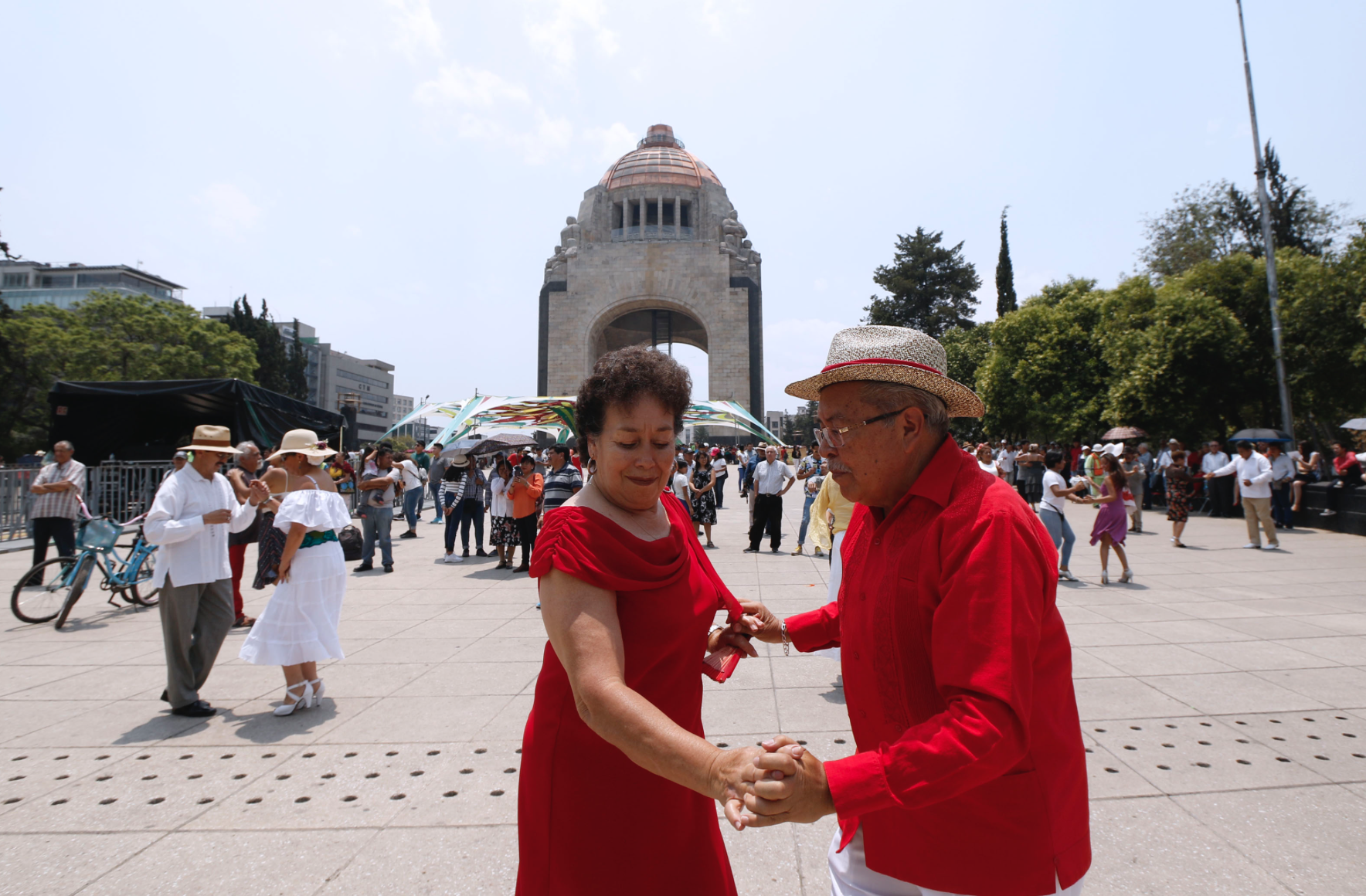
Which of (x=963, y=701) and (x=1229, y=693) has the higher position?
(x=963, y=701)

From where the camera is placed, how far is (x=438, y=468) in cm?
1620

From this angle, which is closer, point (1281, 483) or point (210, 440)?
point (210, 440)

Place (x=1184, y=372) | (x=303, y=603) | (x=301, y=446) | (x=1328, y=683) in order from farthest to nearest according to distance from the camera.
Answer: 1. (x=1184, y=372)
2. (x=301, y=446)
3. (x=1328, y=683)
4. (x=303, y=603)

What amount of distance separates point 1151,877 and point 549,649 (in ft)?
8.15

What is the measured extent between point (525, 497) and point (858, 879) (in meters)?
8.90

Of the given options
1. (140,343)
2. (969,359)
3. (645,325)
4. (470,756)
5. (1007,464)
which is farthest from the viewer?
(645,325)

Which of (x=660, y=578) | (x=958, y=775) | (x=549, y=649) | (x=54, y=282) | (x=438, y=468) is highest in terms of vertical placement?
(x=54, y=282)

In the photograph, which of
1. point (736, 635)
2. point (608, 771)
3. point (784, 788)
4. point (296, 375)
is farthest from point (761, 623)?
point (296, 375)

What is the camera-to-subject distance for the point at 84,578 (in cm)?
748

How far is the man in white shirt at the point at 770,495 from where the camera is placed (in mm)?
11586

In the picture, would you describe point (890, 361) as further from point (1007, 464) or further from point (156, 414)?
point (1007, 464)

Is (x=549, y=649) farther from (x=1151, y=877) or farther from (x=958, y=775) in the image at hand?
(x=1151, y=877)

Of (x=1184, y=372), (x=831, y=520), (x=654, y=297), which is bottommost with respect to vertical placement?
(x=831, y=520)

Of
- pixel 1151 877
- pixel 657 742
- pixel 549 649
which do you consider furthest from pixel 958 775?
pixel 1151 877
